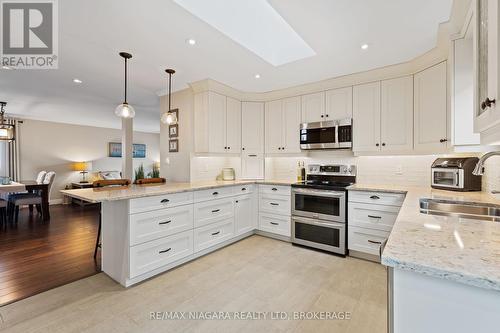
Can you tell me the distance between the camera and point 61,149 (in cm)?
680

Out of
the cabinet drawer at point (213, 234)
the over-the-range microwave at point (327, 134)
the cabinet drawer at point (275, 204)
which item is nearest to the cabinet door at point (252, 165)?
the cabinet drawer at point (275, 204)

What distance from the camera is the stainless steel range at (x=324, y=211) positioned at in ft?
9.61

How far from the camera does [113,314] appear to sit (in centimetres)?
184

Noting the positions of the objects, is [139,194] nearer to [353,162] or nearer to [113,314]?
[113,314]

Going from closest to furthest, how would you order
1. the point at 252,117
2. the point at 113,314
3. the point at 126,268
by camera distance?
the point at 113,314 → the point at 126,268 → the point at 252,117

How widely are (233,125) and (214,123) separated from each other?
41 cm

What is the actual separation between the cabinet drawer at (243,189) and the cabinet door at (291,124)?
2.76 feet

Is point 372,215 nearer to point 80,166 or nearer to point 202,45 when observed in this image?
point 202,45

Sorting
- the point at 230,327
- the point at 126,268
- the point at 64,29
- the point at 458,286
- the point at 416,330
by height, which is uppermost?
the point at 64,29

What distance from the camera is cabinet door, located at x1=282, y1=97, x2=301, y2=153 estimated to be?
3.66 metres

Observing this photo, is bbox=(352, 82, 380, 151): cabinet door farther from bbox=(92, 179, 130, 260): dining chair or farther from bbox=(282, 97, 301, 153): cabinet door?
bbox=(92, 179, 130, 260): dining chair

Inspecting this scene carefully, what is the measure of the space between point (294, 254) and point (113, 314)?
2.06 metres

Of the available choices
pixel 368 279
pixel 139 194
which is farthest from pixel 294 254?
pixel 139 194

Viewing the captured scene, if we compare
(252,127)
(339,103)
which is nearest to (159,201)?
(252,127)
